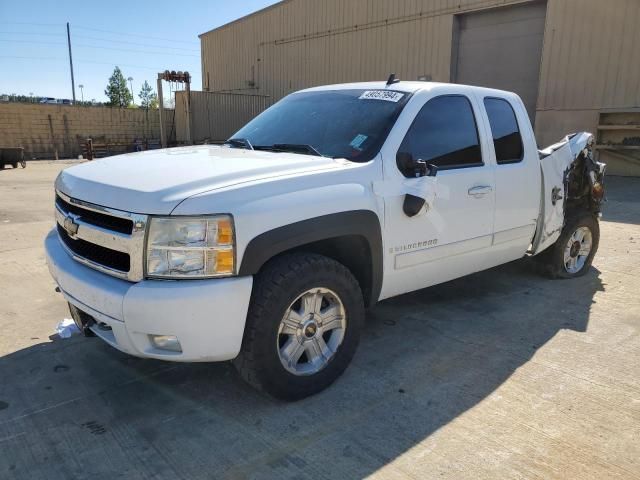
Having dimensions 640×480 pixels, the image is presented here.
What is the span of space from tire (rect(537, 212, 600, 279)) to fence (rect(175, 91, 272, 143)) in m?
20.9

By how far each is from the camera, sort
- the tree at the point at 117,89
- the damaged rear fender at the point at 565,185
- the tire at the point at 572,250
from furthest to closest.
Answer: the tree at the point at 117,89, the tire at the point at 572,250, the damaged rear fender at the point at 565,185

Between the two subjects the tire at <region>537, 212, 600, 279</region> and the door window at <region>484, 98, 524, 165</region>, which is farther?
the tire at <region>537, 212, 600, 279</region>

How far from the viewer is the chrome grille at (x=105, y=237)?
98.3 inches

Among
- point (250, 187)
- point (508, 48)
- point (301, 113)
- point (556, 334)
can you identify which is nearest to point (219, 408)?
point (250, 187)

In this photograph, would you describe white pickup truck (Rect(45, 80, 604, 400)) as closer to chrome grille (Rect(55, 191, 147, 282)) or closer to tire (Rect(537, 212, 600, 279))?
chrome grille (Rect(55, 191, 147, 282))

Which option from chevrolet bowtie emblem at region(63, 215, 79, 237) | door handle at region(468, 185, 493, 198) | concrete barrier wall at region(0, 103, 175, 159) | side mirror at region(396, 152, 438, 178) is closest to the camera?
chevrolet bowtie emblem at region(63, 215, 79, 237)

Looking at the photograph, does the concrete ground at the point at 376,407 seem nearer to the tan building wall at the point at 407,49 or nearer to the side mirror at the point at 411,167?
the side mirror at the point at 411,167

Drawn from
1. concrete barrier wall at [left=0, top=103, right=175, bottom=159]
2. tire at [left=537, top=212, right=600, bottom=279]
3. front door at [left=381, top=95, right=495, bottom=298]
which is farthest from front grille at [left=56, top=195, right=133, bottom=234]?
concrete barrier wall at [left=0, top=103, right=175, bottom=159]

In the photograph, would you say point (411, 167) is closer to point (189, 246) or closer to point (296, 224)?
point (296, 224)

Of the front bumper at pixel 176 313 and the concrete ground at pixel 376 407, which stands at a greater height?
the front bumper at pixel 176 313

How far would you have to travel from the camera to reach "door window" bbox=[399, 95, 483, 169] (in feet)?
11.4

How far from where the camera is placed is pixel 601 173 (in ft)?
18.2

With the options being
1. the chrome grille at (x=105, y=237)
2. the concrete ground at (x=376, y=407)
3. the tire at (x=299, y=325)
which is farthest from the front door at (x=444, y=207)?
the chrome grille at (x=105, y=237)

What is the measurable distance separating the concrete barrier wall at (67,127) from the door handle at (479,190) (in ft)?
81.9
